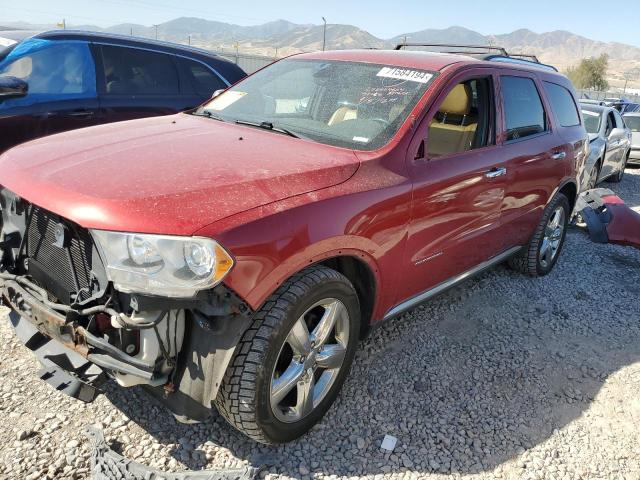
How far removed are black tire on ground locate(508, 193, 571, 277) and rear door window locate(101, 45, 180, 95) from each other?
3.82 meters

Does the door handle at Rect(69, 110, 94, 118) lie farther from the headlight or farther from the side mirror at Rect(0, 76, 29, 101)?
the headlight

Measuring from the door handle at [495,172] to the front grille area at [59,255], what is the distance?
247 cm

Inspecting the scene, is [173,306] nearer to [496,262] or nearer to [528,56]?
[496,262]

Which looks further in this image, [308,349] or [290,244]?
[308,349]

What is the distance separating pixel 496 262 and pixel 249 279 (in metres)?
2.70

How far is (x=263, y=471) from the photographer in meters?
2.43

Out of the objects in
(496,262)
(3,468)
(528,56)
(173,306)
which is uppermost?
(528,56)

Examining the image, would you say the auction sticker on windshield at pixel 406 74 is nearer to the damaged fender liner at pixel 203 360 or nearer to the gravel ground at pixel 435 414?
the gravel ground at pixel 435 414

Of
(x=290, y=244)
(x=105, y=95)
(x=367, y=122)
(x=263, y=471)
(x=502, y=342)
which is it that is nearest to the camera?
(x=290, y=244)

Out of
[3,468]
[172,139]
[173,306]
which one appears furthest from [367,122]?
[3,468]

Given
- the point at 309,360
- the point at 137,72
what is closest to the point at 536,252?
the point at 309,360

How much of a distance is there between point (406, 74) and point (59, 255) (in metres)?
2.20

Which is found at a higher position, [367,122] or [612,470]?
[367,122]

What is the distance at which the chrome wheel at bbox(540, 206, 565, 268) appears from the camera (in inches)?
193
